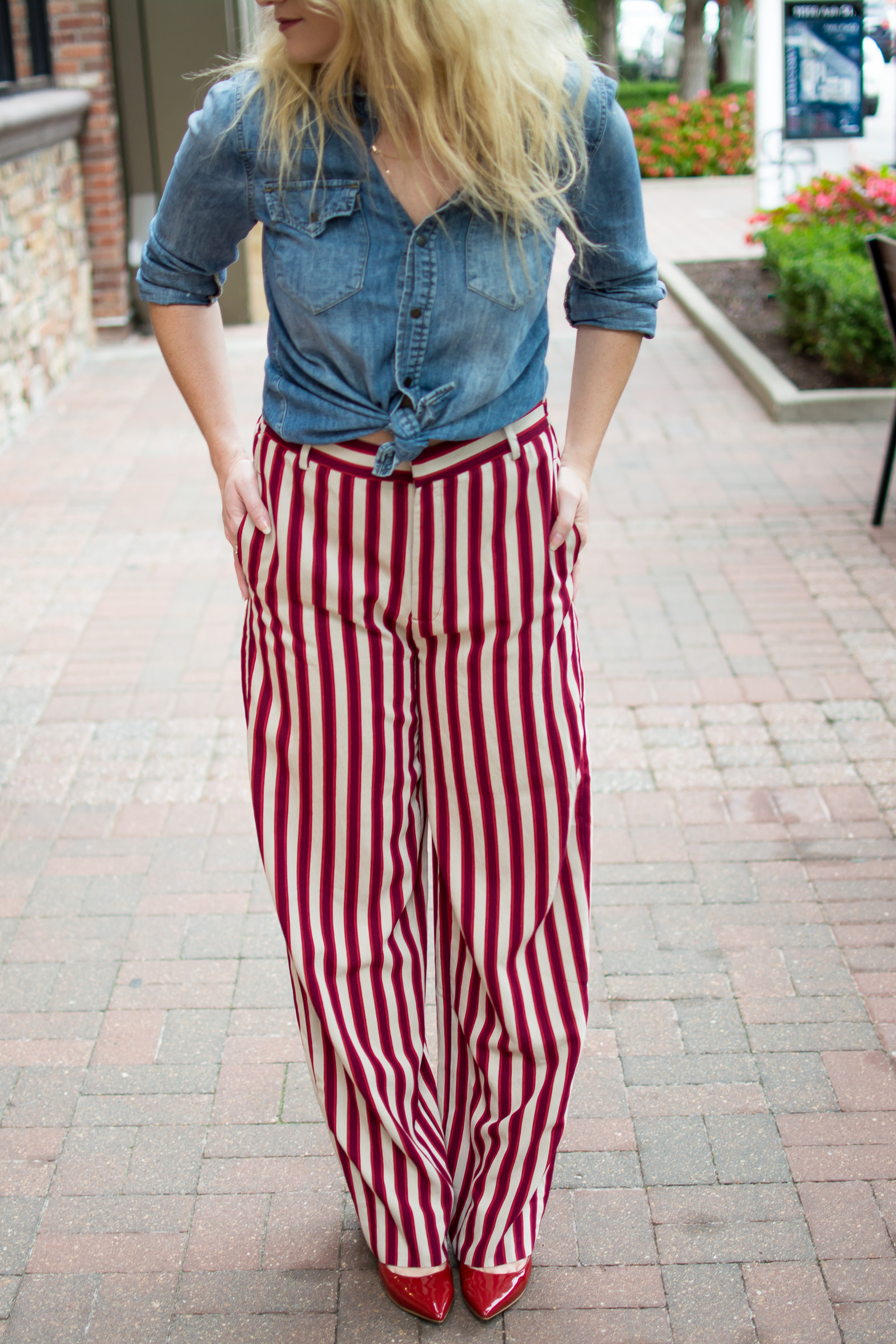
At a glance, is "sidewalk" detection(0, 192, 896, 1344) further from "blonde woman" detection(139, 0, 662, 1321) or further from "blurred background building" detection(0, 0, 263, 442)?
"blurred background building" detection(0, 0, 263, 442)

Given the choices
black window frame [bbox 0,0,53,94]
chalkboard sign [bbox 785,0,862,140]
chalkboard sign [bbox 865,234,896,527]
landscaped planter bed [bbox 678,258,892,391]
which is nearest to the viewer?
chalkboard sign [bbox 865,234,896,527]

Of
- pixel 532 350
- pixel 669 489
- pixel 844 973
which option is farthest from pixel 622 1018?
pixel 669 489

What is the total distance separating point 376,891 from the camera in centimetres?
182

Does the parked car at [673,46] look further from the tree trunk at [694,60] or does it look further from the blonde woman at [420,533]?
the blonde woman at [420,533]

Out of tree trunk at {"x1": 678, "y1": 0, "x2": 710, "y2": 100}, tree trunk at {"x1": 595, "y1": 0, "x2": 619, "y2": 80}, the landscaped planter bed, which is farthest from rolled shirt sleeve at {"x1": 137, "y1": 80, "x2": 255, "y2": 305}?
tree trunk at {"x1": 595, "y1": 0, "x2": 619, "y2": 80}

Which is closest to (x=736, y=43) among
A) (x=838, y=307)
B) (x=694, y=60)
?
(x=694, y=60)

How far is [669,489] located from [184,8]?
16.9ft

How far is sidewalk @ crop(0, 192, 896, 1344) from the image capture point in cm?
A: 202

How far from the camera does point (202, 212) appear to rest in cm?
164

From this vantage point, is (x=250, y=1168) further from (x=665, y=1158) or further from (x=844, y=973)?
(x=844, y=973)

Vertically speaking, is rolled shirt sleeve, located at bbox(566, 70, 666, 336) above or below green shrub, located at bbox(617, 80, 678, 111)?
above

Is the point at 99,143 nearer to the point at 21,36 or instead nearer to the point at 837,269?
the point at 21,36

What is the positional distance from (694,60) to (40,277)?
19655 millimetres

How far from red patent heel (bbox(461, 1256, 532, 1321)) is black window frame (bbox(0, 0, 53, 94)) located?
7411mm
